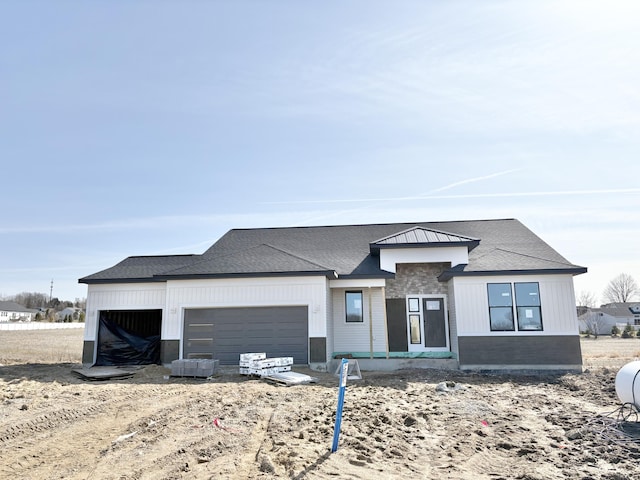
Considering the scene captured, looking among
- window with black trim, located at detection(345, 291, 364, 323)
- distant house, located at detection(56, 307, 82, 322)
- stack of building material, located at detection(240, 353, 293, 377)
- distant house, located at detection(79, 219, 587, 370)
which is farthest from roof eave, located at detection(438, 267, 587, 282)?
distant house, located at detection(56, 307, 82, 322)

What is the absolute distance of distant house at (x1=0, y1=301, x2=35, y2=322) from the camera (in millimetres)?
78562

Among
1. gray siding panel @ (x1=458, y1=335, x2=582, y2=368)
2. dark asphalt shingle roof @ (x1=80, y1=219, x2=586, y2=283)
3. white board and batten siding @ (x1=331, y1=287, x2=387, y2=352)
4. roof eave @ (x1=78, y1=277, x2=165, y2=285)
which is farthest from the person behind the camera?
white board and batten siding @ (x1=331, y1=287, x2=387, y2=352)

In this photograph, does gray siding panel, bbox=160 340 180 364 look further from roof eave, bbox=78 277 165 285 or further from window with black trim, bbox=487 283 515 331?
window with black trim, bbox=487 283 515 331

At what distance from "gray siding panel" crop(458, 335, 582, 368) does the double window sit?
0.41m

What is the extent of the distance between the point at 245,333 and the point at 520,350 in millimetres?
9573

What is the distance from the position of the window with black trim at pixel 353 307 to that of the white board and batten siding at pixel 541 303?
12.4 feet

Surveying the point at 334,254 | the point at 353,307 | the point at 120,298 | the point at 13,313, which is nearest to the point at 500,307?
the point at 353,307

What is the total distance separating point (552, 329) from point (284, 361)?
9.20 metres

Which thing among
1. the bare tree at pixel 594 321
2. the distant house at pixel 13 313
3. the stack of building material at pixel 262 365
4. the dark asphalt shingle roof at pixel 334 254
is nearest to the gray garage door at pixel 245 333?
the stack of building material at pixel 262 365

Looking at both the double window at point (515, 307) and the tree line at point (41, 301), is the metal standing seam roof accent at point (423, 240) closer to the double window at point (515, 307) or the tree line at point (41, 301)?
the double window at point (515, 307)

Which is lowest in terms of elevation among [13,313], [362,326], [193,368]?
[193,368]

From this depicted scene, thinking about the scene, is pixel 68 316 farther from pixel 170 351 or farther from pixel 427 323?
pixel 427 323

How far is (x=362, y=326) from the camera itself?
56.6 ft

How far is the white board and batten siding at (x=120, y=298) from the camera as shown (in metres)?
17.1
